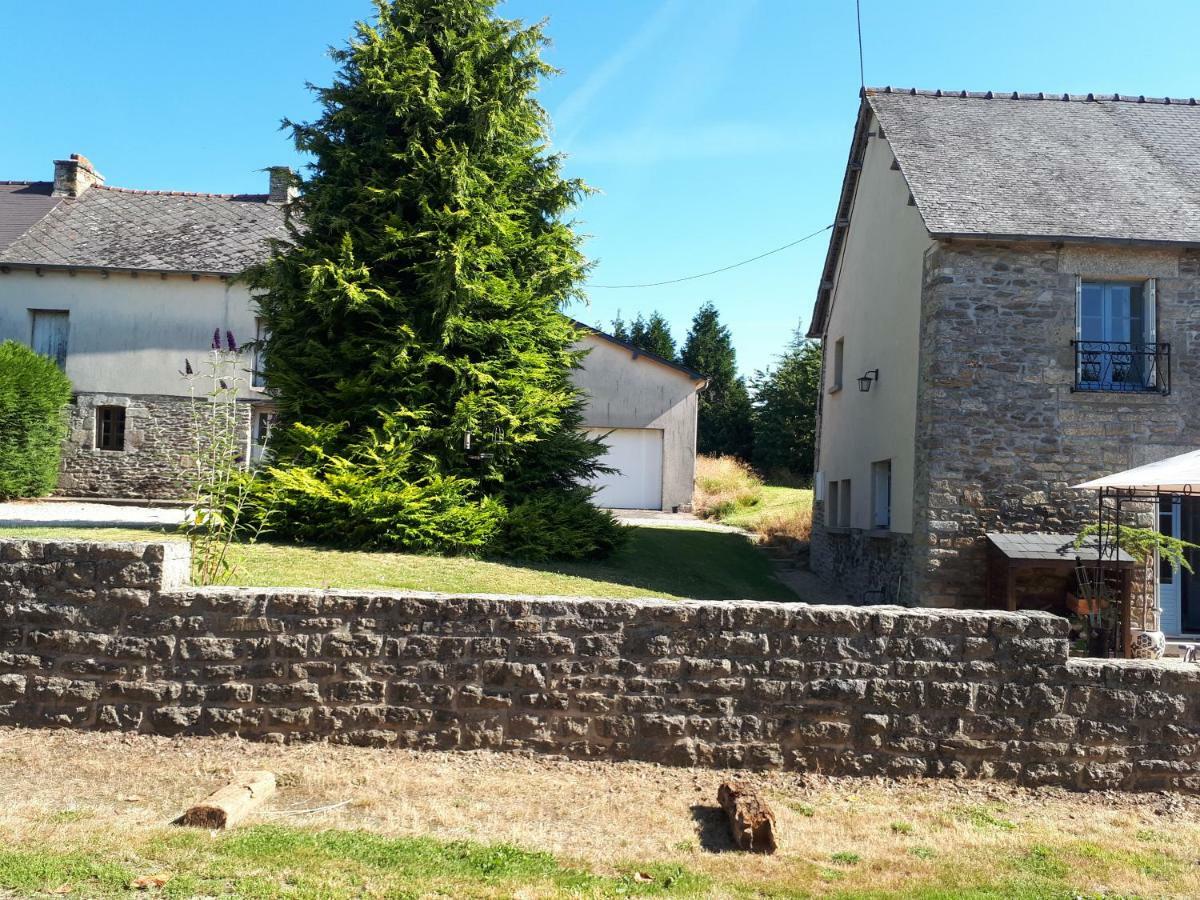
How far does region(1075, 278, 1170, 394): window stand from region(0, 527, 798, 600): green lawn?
5089 mm

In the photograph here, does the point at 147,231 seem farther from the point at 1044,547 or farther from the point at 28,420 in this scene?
the point at 1044,547

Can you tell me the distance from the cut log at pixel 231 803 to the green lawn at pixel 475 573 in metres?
2.81

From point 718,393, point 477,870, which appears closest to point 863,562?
point 477,870

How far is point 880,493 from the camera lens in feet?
45.9

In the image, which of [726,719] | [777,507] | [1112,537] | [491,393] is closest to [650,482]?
[777,507]

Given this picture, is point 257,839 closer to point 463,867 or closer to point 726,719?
point 463,867

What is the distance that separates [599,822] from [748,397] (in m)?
33.5

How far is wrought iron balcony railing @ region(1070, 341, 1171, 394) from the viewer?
11133 mm

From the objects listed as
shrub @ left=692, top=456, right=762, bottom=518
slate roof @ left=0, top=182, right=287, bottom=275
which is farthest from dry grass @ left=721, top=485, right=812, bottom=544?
slate roof @ left=0, top=182, right=287, bottom=275

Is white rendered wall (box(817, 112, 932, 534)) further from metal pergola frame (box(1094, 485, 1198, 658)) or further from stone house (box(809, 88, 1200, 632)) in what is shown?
metal pergola frame (box(1094, 485, 1198, 658))

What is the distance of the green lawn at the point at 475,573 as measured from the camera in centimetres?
870

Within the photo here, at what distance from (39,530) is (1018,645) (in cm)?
1101

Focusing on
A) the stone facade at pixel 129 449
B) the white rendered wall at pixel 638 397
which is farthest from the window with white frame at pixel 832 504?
the stone facade at pixel 129 449

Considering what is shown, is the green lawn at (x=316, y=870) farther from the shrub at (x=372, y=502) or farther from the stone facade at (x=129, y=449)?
the stone facade at (x=129, y=449)
